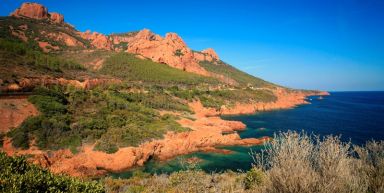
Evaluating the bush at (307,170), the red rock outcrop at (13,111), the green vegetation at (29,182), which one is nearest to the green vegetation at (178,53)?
the red rock outcrop at (13,111)

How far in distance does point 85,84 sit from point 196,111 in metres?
30.0

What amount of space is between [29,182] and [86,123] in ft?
94.9

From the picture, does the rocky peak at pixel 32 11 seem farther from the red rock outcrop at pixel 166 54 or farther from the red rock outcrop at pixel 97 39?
the red rock outcrop at pixel 166 54

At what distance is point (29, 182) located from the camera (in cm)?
890

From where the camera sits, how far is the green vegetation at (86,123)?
3152 centimetres

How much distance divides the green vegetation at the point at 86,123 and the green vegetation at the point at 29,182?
68.2ft

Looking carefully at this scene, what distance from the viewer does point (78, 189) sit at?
10828mm

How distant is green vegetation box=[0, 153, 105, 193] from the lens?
8.41m

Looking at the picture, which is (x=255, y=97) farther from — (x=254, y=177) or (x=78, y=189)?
(x=78, y=189)

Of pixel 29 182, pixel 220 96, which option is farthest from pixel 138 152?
pixel 220 96

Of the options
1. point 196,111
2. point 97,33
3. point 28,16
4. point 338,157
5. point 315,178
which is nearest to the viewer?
point 315,178

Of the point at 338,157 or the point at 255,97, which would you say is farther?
the point at 255,97

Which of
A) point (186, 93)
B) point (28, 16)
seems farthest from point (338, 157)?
point (28, 16)

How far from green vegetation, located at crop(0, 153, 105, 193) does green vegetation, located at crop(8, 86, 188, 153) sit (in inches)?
818
